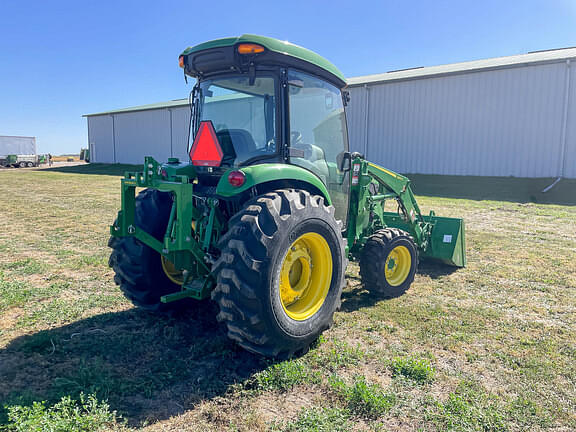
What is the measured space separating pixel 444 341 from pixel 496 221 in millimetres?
8216

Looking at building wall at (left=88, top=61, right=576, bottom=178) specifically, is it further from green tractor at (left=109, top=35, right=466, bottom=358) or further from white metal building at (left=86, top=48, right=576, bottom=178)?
green tractor at (left=109, top=35, right=466, bottom=358)

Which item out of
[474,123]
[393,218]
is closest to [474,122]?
[474,123]

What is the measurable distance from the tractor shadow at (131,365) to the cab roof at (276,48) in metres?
2.72

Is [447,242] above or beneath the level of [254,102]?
beneath

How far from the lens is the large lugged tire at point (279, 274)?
3.22m

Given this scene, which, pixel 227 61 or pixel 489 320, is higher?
pixel 227 61

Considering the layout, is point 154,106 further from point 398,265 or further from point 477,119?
point 398,265

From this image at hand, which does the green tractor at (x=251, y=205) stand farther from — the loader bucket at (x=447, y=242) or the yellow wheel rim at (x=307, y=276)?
the loader bucket at (x=447, y=242)

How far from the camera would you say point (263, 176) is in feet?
11.7

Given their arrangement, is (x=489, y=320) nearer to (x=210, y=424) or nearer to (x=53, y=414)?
(x=210, y=424)

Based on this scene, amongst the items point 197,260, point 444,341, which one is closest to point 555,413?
point 444,341

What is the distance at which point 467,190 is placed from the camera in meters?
17.9

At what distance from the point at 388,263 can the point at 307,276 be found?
1.94 meters

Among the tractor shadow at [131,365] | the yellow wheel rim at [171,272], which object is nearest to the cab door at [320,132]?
the yellow wheel rim at [171,272]
